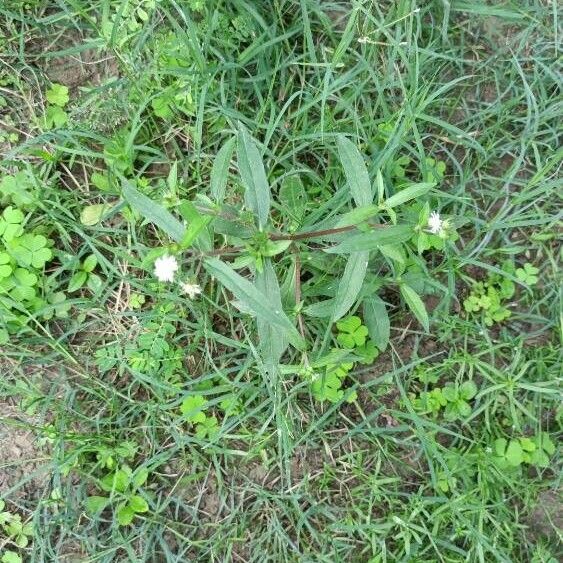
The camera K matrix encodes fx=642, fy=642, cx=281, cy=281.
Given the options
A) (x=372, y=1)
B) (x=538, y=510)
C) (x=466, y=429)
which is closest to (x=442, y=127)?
(x=372, y=1)

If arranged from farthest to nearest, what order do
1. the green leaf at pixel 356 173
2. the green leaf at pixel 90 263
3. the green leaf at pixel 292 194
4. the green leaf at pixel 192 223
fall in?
the green leaf at pixel 90 263
the green leaf at pixel 292 194
the green leaf at pixel 356 173
the green leaf at pixel 192 223

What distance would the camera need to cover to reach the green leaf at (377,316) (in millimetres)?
2307

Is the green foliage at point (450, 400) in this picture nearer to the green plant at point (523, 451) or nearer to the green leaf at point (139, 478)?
the green plant at point (523, 451)

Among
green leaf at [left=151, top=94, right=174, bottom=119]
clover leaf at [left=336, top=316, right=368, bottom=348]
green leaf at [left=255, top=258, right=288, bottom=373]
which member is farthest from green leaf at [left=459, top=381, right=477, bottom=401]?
green leaf at [left=151, top=94, right=174, bottom=119]

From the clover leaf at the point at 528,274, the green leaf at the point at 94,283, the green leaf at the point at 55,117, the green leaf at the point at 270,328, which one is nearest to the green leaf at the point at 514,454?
the clover leaf at the point at 528,274

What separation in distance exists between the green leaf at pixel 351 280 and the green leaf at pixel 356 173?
0.16 metres

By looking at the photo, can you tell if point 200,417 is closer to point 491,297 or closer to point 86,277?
point 86,277

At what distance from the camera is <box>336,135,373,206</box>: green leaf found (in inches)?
72.6

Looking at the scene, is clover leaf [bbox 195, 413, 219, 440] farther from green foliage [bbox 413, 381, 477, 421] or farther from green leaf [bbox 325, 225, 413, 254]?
green leaf [bbox 325, 225, 413, 254]

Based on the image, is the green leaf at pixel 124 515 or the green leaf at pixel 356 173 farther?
the green leaf at pixel 124 515

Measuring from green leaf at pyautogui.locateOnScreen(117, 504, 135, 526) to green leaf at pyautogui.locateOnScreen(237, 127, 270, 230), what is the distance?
1.21 metres

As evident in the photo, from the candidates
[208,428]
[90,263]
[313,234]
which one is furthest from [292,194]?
[208,428]

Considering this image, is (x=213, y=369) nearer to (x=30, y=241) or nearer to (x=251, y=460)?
(x=251, y=460)

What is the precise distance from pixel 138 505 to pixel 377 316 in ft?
3.65
